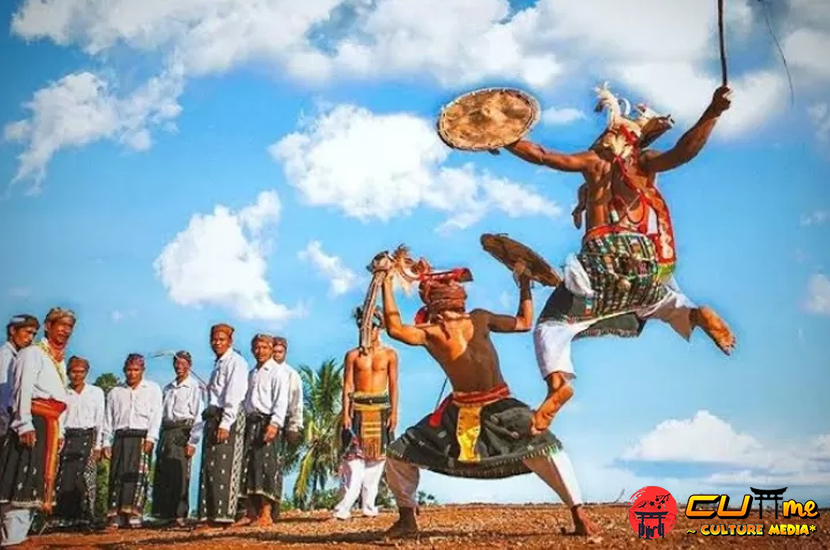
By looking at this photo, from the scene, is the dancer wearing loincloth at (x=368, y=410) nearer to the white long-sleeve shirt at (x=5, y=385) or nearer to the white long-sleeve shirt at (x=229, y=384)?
the white long-sleeve shirt at (x=229, y=384)

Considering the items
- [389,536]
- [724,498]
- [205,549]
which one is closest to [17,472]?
[205,549]

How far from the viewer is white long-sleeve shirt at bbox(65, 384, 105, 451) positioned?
30.2 ft

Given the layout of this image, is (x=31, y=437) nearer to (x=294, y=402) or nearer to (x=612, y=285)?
(x=294, y=402)

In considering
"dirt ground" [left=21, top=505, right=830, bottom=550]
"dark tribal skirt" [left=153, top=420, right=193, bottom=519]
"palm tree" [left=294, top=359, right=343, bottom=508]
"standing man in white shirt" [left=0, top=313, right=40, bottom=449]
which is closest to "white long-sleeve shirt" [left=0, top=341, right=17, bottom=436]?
"standing man in white shirt" [left=0, top=313, right=40, bottom=449]

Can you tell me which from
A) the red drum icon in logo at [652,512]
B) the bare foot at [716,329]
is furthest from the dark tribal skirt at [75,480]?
the bare foot at [716,329]

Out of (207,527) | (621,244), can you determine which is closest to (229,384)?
(207,527)

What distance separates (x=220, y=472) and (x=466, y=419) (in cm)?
248

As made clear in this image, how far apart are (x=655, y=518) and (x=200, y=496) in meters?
3.78

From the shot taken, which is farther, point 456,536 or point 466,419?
point 456,536

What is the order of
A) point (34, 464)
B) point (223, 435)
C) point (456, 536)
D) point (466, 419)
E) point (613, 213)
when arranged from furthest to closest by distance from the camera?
1. point (223, 435)
2. point (613, 213)
3. point (34, 464)
4. point (456, 536)
5. point (466, 419)

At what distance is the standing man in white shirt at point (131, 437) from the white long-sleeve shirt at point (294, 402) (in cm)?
128

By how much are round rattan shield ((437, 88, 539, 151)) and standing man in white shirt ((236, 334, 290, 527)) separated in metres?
2.53

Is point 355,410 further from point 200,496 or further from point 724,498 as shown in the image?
point 724,498

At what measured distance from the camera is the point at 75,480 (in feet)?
30.3
